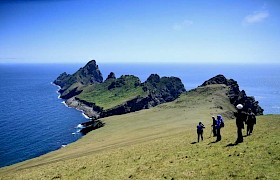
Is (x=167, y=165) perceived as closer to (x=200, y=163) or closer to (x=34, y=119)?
(x=200, y=163)

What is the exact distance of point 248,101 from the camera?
420 feet

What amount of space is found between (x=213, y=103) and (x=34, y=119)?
4160 inches

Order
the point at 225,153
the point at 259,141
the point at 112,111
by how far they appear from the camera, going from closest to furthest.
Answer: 1. the point at 225,153
2. the point at 259,141
3. the point at 112,111

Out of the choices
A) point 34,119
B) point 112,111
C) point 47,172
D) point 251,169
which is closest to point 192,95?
point 112,111

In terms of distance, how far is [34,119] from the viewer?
6580 inches

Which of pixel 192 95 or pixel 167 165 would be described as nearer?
pixel 167 165

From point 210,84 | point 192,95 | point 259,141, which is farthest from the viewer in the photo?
point 210,84

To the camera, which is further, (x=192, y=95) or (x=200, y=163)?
(x=192, y=95)

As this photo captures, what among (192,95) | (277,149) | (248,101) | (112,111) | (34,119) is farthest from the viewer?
(112,111)

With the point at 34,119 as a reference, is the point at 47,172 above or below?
above

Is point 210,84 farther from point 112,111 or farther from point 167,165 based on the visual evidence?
point 167,165

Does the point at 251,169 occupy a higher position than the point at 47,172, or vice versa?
the point at 251,169

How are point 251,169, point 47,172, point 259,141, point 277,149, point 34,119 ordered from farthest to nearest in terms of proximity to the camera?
1. point 34,119
2. point 47,172
3. point 259,141
4. point 277,149
5. point 251,169

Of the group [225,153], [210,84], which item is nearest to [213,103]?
[210,84]
